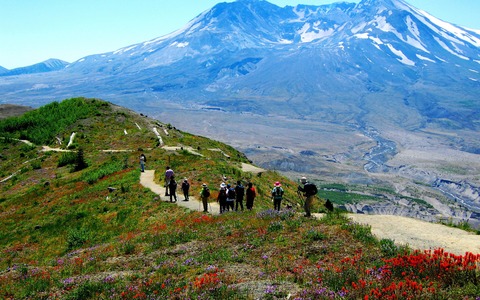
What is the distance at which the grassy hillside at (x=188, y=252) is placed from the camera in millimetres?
9500

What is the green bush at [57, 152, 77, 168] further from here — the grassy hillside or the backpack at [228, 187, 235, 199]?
the backpack at [228, 187, 235, 199]

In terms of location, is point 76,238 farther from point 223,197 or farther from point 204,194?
point 223,197

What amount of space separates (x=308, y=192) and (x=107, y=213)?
14.4 metres

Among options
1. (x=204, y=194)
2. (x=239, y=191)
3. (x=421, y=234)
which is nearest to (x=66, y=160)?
(x=204, y=194)

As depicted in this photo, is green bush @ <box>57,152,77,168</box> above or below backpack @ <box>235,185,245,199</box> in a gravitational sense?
below

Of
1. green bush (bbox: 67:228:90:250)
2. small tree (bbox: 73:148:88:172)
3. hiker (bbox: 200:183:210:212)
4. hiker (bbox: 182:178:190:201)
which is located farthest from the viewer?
small tree (bbox: 73:148:88:172)

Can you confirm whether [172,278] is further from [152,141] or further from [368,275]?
[152,141]

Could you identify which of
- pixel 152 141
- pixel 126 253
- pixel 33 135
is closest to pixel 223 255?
pixel 126 253

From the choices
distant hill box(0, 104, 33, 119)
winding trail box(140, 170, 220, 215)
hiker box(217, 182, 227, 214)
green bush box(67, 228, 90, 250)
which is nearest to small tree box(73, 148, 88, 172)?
winding trail box(140, 170, 220, 215)

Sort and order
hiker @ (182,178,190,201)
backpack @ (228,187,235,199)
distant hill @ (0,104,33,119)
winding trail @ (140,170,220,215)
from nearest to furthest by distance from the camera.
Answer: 1. backpack @ (228,187,235,199)
2. winding trail @ (140,170,220,215)
3. hiker @ (182,178,190,201)
4. distant hill @ (0,104,33,119)

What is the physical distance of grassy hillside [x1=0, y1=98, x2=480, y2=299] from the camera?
9500 millimetres

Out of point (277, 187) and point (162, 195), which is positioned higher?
point (277, 187)

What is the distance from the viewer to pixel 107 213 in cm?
2442

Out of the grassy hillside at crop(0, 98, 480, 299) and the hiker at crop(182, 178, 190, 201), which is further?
the hiker at crop(182, 178, 190, 201)
